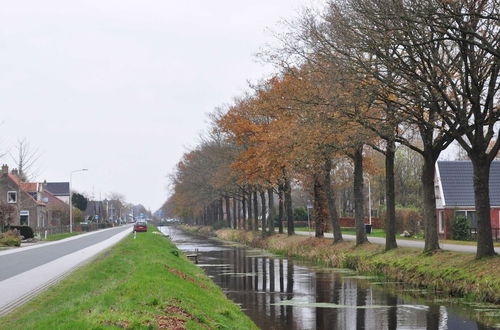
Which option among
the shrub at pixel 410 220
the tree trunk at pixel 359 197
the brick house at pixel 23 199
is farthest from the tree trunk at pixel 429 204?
the brick house at pixel 23 199

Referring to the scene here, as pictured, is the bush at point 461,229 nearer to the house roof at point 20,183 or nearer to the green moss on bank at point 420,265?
the green moss on bank at point 420,265

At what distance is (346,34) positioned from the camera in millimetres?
24359

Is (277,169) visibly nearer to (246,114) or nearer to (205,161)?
(246,114)

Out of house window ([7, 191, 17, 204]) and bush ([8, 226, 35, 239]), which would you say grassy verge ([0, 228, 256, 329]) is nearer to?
bush ([8, 226, 35, 239])

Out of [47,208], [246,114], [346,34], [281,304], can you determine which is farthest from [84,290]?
[47,208]

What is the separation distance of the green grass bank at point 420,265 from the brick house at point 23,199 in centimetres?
5766

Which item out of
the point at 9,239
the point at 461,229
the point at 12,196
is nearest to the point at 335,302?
the point at 461,229

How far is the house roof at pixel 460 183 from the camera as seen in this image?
Result: 54.5 meters

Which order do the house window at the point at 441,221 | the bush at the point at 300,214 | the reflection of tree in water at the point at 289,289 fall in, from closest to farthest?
the reflection of tree in water at the point at 289,289, the house window at the point at 441,221, the bush at the point at 300,214

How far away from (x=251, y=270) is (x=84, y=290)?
16.7 meters

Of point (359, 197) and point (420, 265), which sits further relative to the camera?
point (359, 197)

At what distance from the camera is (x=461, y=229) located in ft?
157

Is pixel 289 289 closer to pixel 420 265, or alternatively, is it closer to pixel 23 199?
pixel 420 265

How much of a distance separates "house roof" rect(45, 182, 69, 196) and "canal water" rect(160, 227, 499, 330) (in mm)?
134787
